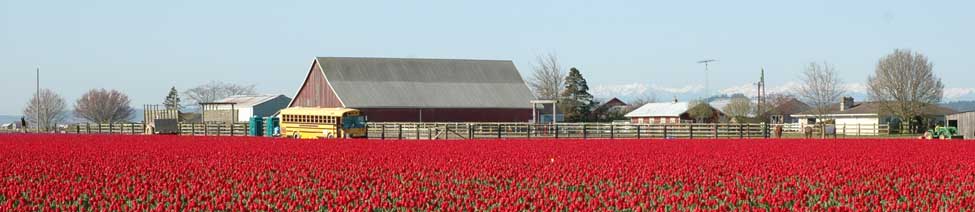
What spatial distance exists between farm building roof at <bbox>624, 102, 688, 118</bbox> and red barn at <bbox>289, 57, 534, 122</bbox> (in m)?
30.8

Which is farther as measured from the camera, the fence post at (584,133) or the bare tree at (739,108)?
the bare tree at (739,108)

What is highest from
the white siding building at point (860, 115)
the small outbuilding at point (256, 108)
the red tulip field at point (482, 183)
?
the small outbuilding at point (256, 108)

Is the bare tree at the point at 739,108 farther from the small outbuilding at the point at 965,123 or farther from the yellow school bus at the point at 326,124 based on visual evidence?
the yellow school bus at the point at 326,124

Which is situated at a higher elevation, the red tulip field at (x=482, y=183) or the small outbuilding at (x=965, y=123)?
the small outbuilding at (x=965, y=123)

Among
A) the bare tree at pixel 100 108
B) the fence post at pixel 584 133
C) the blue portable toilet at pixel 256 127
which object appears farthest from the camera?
the bare tree at pixel 100 108

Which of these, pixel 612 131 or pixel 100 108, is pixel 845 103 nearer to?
pixel 612 131

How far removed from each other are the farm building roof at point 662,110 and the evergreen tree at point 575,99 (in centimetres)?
1531

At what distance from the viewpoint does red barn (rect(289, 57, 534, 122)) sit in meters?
94.1

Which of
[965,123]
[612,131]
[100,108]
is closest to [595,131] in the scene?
[612,131]

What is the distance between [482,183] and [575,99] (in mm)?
96599

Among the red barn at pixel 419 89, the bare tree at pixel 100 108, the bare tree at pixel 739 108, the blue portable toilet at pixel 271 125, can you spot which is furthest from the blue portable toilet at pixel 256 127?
the bare tree at pixel 100 108

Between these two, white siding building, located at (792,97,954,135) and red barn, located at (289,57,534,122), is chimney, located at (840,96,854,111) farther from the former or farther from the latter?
red barn, located at (289,57,534,122)

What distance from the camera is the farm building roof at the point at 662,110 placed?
5177 inches

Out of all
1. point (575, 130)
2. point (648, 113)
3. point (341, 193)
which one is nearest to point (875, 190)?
point (341, 193)
